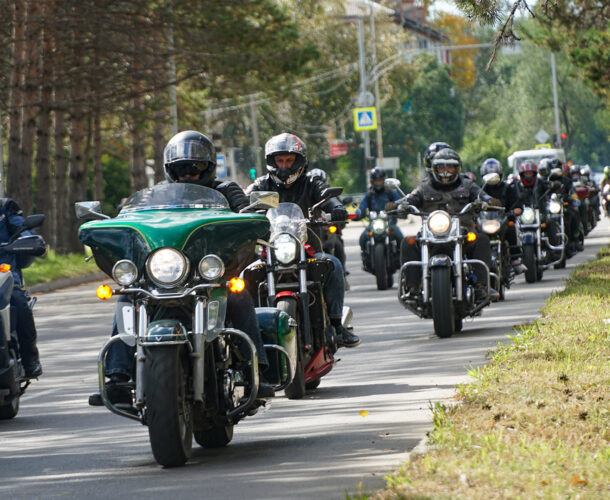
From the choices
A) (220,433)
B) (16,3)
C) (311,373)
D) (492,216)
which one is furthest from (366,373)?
(16,3)

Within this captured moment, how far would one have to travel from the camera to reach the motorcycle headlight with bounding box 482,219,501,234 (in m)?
17.3

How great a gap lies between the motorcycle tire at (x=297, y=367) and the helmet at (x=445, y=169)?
509 centimetres

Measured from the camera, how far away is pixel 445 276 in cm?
1365

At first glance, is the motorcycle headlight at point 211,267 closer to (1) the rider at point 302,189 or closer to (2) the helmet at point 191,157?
(2) the helmet at point 191,157

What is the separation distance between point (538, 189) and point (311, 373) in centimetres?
1423

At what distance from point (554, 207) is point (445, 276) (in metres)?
10.7

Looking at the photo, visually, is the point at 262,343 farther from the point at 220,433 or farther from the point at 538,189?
the point at 538,189

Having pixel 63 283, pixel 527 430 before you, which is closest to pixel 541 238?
pixel 63 283

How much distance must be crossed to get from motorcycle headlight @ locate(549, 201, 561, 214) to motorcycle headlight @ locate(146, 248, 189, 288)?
17.3 m

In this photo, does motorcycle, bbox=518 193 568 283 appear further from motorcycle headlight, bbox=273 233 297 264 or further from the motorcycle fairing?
the motorcycle fairing

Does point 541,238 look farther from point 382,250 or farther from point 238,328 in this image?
point 238,328

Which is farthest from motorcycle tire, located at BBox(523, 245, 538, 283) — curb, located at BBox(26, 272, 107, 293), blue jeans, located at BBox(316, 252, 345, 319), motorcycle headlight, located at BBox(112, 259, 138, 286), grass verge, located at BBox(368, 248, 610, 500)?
motorcycle headlight, located at BBox(112, 259, 138, 286)

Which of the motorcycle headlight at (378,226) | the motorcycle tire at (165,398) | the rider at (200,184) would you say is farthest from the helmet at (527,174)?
the motorcycle tire at (165,398)

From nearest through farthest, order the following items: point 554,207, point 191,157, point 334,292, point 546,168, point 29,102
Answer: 1. point 191,157
2. point 334,292
3. point 554,207
4. point 546,168
5. point 29,102
